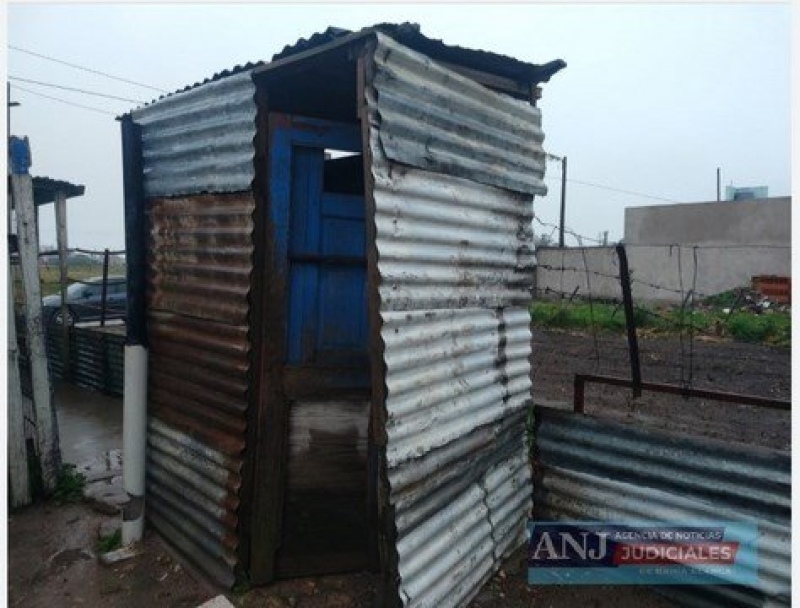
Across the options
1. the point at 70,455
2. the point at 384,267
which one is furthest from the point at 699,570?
the point at 70,455

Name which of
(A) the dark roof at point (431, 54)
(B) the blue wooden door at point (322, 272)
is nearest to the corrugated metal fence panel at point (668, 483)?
(B) the blue wooden door at point (322, 272)

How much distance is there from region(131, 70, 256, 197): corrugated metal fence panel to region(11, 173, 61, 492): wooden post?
1469 mm

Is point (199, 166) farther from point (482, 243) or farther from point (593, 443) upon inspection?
point (593, 443)

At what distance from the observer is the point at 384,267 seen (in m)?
2.68

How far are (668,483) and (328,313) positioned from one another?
2452mm

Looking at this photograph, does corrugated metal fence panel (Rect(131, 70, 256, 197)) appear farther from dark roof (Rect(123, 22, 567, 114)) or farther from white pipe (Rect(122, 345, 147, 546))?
white pipe (Rect(122, 345, 147, 546))

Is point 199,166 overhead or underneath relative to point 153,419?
overhead

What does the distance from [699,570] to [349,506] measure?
2279mm

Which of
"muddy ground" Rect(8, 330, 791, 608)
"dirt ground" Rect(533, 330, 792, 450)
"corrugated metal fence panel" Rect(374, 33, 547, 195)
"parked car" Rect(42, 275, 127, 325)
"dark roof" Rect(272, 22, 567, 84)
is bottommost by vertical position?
"muddy ground" Rect(8, 330, 791, 608)

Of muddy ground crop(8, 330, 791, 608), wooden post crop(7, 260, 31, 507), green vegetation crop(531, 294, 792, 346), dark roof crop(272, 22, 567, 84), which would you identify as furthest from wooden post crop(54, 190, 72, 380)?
green vegetation crop(531, 294, 792, 346)

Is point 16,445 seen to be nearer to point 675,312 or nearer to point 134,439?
point 134,439

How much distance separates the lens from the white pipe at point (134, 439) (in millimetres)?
4289

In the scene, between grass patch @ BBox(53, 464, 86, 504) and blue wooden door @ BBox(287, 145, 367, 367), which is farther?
grass patch @ BBox(53, 464, 86, 504)

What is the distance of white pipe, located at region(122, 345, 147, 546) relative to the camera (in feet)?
14.1
